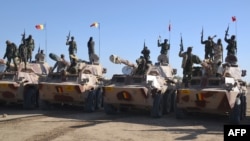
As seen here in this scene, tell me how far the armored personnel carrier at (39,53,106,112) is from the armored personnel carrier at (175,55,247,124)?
3.55 m

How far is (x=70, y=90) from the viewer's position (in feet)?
48.9

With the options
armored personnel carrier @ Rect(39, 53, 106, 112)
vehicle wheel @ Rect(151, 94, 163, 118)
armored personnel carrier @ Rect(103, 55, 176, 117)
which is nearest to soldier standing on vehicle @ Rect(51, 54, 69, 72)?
armored personnel carrier @ Rect(39, 53, 106, 112)

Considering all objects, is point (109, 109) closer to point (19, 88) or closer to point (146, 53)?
point (146, 53)

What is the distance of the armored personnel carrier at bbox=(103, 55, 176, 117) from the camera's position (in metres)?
13.7

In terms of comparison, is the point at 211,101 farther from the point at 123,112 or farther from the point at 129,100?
the point at 123,112

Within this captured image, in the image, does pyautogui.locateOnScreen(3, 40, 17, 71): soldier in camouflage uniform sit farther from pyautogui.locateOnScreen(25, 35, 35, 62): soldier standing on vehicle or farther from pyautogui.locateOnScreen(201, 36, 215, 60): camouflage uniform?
pyautogui.locateOnScreen(201, 36, 215, 60): camouflage uniform

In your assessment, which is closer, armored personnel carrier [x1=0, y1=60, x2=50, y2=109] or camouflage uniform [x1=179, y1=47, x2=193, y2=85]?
camouflage uniform [x1=179, y1=47, x2=193, y2=85]

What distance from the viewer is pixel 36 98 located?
1655cm

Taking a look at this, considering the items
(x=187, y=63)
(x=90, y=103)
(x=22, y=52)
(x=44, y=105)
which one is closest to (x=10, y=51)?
(x=22, y=52)

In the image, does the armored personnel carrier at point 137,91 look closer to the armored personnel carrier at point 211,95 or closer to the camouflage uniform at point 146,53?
the camouflage uniform at point 146,53

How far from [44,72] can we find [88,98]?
4.54 metres

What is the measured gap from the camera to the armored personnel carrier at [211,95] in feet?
40.5

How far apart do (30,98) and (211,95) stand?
23.8 ft

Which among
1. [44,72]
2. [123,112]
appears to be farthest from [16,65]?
[123,112]
